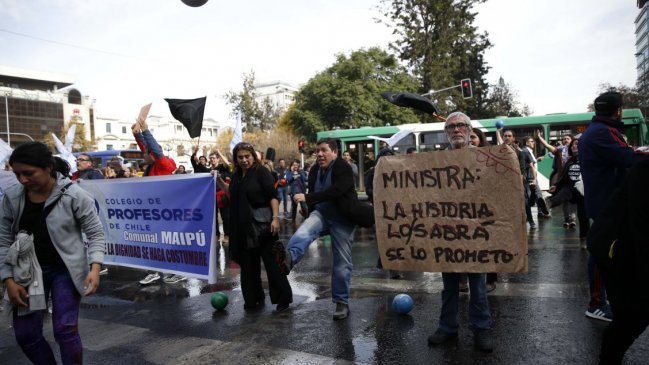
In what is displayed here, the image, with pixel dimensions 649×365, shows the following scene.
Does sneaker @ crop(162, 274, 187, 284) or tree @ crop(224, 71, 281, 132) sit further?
tree @ crop(224, 71, 281, 132)

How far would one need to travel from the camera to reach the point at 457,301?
3797 millimetres

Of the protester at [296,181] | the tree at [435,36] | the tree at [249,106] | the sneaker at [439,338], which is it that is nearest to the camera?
the sneaker at [439,338]

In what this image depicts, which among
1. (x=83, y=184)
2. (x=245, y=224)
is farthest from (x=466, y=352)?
(x=83, y=184)

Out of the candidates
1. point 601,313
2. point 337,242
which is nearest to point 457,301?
point 337,242

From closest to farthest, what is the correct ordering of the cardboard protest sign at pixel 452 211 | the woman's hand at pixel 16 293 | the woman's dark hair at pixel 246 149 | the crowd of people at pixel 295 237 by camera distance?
the crowd of people at pixel 295 237, the woman's hand at pixel 16 293, the cardboard protest sign at pixel 452 211, the woman's dark hair at pixel 246 149

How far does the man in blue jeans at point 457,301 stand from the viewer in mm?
3648

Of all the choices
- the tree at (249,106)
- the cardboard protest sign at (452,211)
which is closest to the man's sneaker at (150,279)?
the cardboard protest sign at (452,211)

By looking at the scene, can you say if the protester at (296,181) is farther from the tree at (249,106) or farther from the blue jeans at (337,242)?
the tree at (249,106)

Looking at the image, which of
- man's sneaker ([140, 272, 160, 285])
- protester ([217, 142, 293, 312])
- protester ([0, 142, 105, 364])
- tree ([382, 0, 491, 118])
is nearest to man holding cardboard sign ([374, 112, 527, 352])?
protester ([217, 142, 293, 312])

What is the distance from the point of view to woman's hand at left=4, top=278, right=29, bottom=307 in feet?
9.61

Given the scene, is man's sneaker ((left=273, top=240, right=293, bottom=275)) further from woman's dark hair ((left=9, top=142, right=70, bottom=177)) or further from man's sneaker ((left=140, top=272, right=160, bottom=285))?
man's sneaker ((left=140, top=272, right=160, bottom=285))

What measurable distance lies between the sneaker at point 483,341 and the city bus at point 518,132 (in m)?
14.3

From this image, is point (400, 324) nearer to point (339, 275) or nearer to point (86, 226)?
point (339, 275)

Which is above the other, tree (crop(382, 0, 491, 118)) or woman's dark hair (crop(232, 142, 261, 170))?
tree (crop(382, 0, 491, 118))
